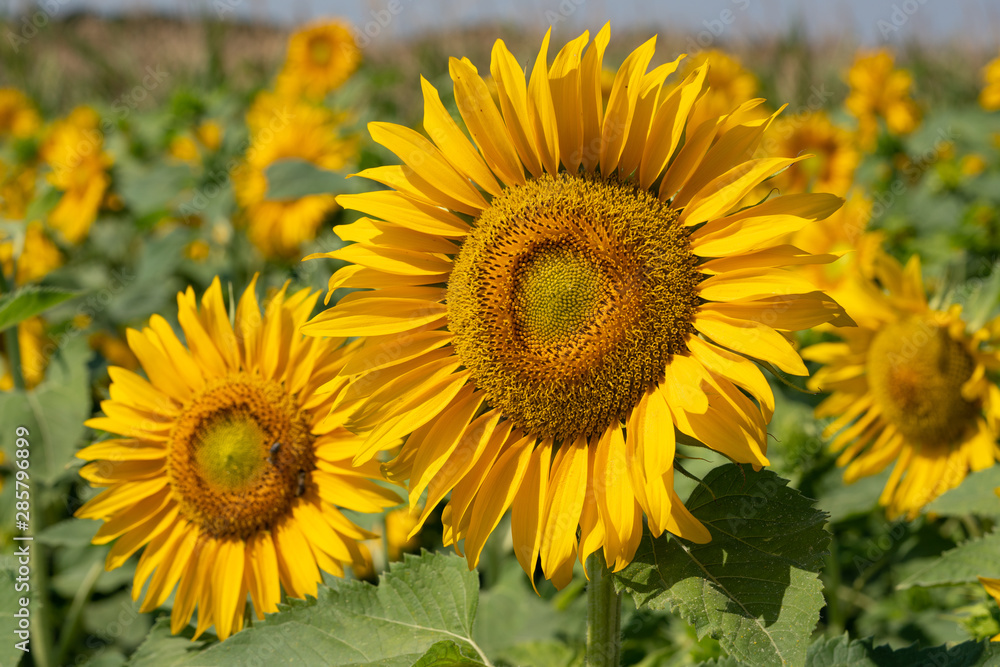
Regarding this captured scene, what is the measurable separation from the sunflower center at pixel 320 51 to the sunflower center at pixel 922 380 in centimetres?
517

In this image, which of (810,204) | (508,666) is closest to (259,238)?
(508,666)

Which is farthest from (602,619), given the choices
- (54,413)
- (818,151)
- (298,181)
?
(818,151)

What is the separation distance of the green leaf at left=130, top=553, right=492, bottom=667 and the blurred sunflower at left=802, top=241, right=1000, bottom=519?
1.51 m

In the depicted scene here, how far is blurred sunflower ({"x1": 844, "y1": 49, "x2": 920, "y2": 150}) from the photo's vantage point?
593 centimetres

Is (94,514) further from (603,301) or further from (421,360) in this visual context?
(603,301)

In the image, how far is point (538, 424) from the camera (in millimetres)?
1589

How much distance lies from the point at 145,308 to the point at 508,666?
7.86 ft

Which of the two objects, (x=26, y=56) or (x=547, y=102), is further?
(x=26, y=56)

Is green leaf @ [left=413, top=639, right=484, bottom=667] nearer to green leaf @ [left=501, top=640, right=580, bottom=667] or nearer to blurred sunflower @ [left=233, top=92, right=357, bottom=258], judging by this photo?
green leaf @ [left=501, top=640, right=580, bottom=667]

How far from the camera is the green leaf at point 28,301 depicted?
2.19 meters

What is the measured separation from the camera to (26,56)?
8305 mm

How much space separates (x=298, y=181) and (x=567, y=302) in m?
1.40

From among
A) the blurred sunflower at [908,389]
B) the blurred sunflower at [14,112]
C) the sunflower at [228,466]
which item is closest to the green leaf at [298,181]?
the sunflower at [228,466]

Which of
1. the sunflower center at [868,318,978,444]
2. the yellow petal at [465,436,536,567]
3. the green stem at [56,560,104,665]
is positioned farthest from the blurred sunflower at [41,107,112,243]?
the sunflower center at [868,318,978,444]
